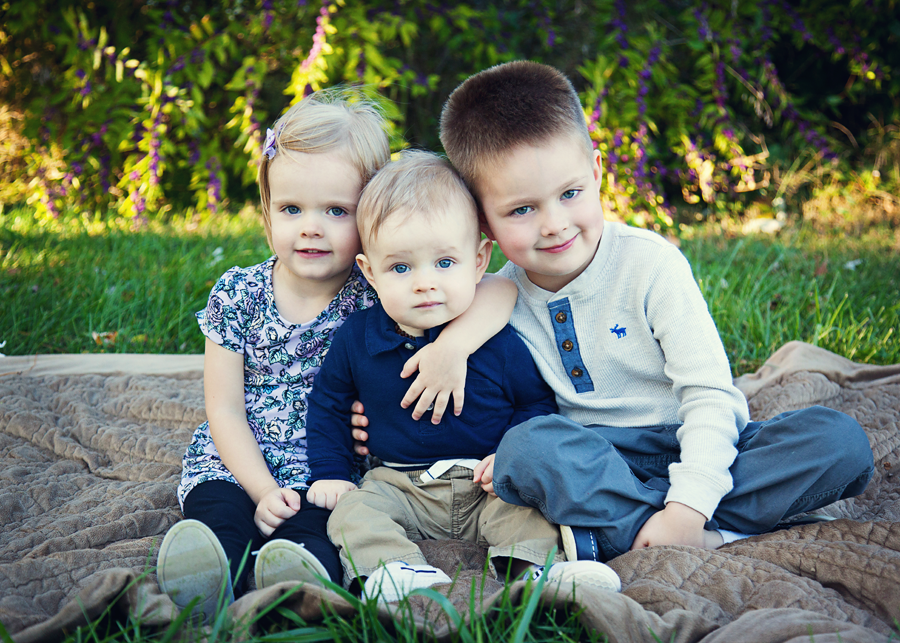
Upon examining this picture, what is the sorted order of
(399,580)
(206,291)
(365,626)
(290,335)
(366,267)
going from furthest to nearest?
1. (206,291)
2. (290,335)
3. (366,267)
4. (399,580)
5. (365,626)

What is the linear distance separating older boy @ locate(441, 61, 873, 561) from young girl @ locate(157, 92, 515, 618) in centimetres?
21

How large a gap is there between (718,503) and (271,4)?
13.9 ft

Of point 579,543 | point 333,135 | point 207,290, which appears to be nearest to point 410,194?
point 333,135

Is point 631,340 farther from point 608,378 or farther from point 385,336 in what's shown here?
point 385,336

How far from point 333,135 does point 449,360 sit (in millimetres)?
675

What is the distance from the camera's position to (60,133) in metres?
Answer: 5.05

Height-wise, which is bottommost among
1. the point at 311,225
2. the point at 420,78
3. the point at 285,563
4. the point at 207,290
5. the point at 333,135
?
the point at 285,563

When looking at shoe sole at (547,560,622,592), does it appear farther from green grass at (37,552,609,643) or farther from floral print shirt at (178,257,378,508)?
floral print shirt at (178,257,378,508)

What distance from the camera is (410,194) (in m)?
1.66

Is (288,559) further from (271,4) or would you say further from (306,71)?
(271,4)

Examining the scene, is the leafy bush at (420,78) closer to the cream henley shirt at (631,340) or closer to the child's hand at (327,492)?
the cream henley shirt at (631,340)

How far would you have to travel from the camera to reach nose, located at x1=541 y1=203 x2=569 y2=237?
1.68 meters

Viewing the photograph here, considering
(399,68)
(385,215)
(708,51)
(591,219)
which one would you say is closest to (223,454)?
(385,215)

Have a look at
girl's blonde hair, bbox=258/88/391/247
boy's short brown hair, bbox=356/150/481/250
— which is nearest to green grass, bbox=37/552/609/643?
boy's short brown hair, bbox=356/150/481/250
